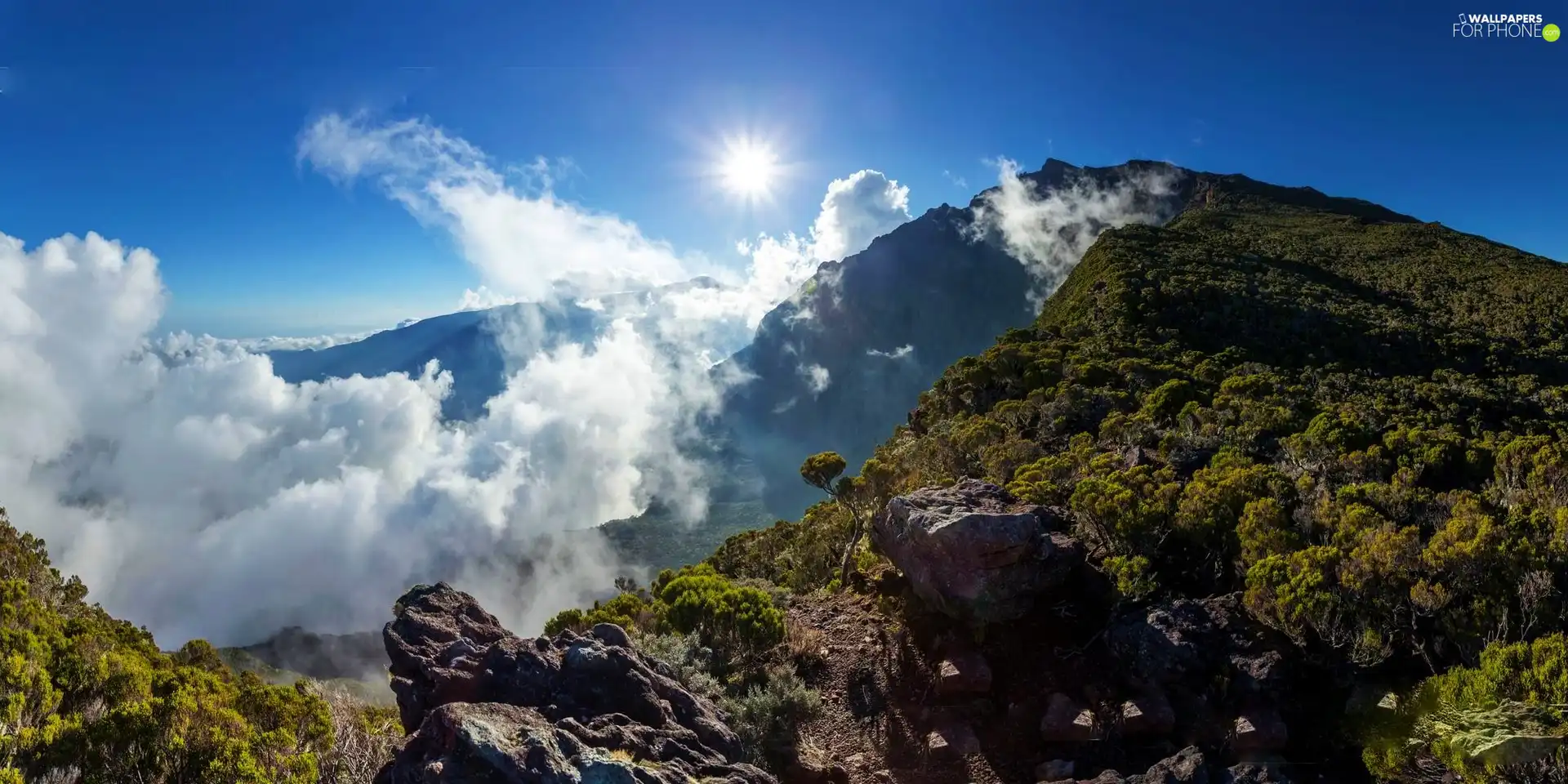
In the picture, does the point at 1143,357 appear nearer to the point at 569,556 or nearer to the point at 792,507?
the point at 792,507

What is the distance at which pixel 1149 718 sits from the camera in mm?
10352

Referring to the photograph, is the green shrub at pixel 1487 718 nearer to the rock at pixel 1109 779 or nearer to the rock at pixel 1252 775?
the rock at pixel 1252 775

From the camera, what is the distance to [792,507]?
573 feet

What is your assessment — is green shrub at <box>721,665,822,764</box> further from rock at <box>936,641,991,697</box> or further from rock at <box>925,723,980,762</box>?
rock at <box>936,641,991,697</box>

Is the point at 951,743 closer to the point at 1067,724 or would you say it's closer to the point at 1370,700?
the point at 1067,724

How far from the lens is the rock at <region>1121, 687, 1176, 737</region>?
10.3 m

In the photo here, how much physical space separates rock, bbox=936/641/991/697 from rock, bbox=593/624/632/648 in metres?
5.40

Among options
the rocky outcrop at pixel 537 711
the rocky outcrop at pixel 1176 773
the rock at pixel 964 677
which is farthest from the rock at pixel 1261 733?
the rocky outcrop at pixel 537 711

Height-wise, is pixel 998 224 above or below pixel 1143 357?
above

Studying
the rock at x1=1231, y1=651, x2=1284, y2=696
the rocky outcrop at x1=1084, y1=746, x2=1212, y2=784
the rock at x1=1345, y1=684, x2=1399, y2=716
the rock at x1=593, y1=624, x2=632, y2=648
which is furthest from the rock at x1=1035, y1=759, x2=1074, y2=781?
the rock at x1=593, y1=624, x2=632, y2=648

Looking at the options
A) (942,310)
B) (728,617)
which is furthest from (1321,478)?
(942,310)

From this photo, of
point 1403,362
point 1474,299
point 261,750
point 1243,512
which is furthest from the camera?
point 1474,299

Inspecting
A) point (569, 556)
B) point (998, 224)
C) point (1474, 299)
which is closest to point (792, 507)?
point (569, 556)

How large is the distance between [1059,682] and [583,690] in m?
7.79
